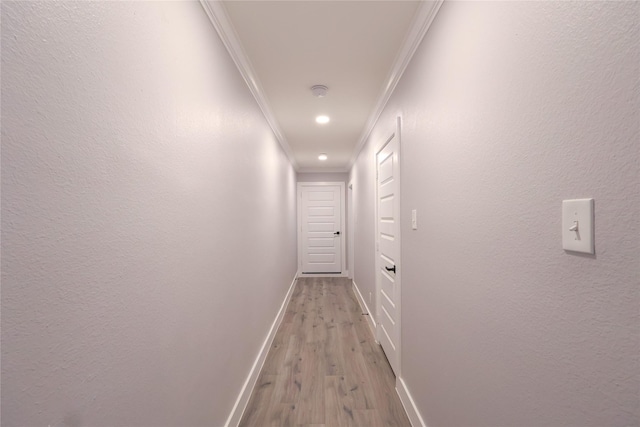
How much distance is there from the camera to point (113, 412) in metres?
0.73

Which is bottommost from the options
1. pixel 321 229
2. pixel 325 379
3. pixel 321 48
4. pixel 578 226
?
pixel 325 379

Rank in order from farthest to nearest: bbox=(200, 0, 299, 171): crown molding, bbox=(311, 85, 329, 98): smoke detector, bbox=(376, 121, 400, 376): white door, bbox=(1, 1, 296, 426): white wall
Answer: bbox=(311, 85, 329, 98): smoke detector
bbox=(376, 121, 400, 376): white door
bbox=(200, 0, 299, 171): crown molding
bbox=(1, 1, 296, 426): white wall

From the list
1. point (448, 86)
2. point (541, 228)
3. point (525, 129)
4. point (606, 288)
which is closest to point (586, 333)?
point (606, 288)

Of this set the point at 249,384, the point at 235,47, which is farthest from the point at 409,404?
the point at 235,47

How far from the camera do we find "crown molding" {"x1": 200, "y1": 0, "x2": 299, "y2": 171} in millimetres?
1363

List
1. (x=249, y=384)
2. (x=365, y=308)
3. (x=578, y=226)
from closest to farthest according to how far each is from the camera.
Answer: (x=578, y=226)
(x=249, y=384)
(x=365, y=308)

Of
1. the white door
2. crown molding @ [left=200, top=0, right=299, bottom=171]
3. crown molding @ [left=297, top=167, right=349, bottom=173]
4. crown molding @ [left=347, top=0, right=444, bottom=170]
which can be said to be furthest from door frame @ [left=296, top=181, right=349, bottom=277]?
crown molding @ [left=347, top=0, right=444, bottom=170]

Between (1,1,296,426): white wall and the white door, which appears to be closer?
(1,1,296,426): white wall

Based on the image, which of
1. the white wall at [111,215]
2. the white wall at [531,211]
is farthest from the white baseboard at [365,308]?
the white wall at [111,215]

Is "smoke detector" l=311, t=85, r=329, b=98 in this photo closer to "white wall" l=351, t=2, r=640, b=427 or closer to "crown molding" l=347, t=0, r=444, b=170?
"crown molding" l=347, t=0, r=444, b=170

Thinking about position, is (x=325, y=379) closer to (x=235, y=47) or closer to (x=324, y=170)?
(x=235, y=47)

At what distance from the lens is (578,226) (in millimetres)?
618

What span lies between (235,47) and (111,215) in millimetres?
1384

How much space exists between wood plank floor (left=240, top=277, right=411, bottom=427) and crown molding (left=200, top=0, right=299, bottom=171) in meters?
2.28
